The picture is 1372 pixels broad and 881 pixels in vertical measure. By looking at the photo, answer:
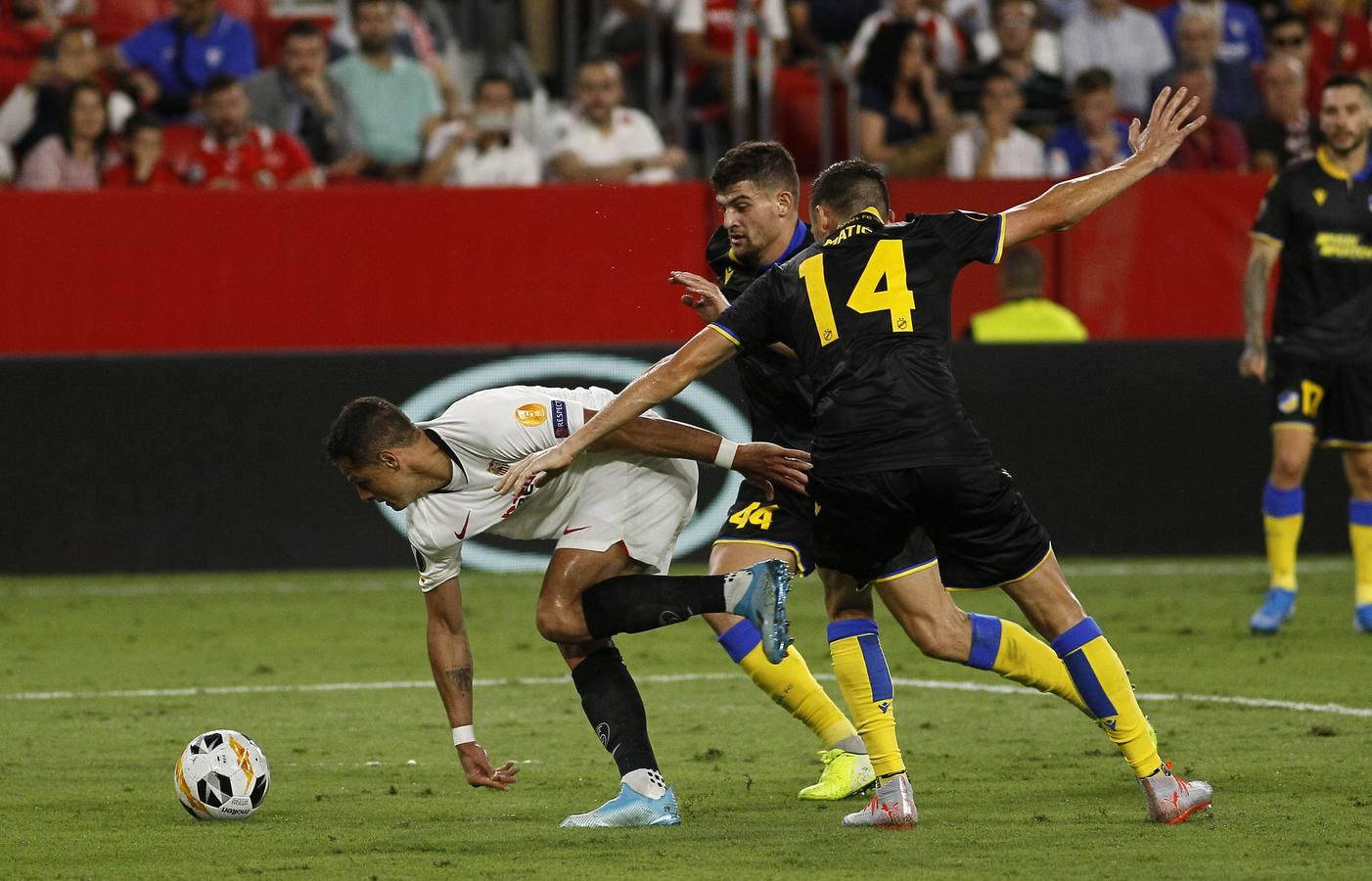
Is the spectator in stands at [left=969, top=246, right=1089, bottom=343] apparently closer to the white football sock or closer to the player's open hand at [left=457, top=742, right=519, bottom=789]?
the white football sock

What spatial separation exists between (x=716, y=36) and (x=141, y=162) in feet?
14.6

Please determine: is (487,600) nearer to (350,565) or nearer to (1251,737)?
(350,565)

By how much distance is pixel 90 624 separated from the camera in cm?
1075

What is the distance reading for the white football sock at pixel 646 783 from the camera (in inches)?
227

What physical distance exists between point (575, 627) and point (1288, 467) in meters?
5.25

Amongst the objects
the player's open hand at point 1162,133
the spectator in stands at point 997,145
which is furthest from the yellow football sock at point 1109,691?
the spectator in stands at point 997,145

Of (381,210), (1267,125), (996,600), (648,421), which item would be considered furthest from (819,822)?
(1267,125)

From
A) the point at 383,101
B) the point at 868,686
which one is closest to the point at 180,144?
the point at 383,101

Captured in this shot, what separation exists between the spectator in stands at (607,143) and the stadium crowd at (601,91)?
15 mm

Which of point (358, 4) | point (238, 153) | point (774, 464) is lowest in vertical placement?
point (774, 464)

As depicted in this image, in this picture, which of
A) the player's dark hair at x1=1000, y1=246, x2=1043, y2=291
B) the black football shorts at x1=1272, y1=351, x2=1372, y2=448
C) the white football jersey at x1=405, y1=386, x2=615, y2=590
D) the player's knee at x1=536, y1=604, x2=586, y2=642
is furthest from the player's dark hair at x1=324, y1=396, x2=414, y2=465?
the player's dark hair at x1=1000, y1=246, x2=1043, y2=291

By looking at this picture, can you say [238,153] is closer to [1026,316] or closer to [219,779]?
[1026,316]

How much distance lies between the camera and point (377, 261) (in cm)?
1320

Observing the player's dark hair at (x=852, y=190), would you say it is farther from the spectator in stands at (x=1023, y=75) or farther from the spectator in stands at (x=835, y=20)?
the spectator in stands at (x=835, y=20)
